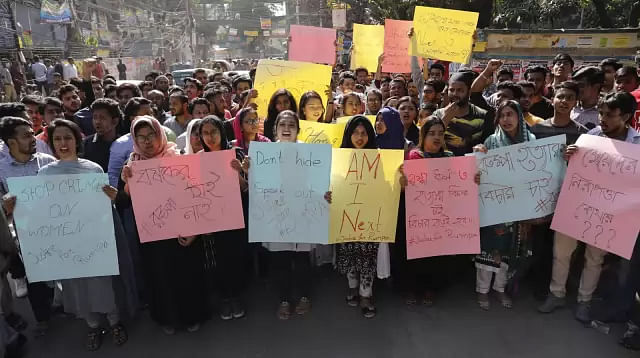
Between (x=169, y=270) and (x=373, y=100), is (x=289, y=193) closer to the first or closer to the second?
(x=169, y=270)

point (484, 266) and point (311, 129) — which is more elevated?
point (311, 129)

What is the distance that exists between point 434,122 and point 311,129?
115 centimetres

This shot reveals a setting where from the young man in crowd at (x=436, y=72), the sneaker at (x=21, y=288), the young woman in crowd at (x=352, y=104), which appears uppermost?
the young man in crowd at (x=436, y=72)

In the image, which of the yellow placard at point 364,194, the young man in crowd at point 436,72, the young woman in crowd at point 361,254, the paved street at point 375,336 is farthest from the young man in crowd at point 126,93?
the young man in crowd at point 436,72

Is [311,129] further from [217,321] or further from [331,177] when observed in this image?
[217,321]

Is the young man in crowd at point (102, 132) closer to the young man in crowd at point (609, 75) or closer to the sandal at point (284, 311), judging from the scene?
the sandal at point (284, 311)

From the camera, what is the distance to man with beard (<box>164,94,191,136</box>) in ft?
15.3

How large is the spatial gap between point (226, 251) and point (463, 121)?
2375 millimetres

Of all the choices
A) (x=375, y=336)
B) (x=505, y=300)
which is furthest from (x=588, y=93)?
(x=375, y=336)

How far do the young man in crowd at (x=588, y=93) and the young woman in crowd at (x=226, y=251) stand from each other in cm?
329

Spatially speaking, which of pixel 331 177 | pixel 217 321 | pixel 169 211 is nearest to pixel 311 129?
pixel 331 177

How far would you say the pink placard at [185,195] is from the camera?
9.52 ft

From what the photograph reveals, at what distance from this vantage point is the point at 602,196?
3.00 meters

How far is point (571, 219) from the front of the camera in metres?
3.12
